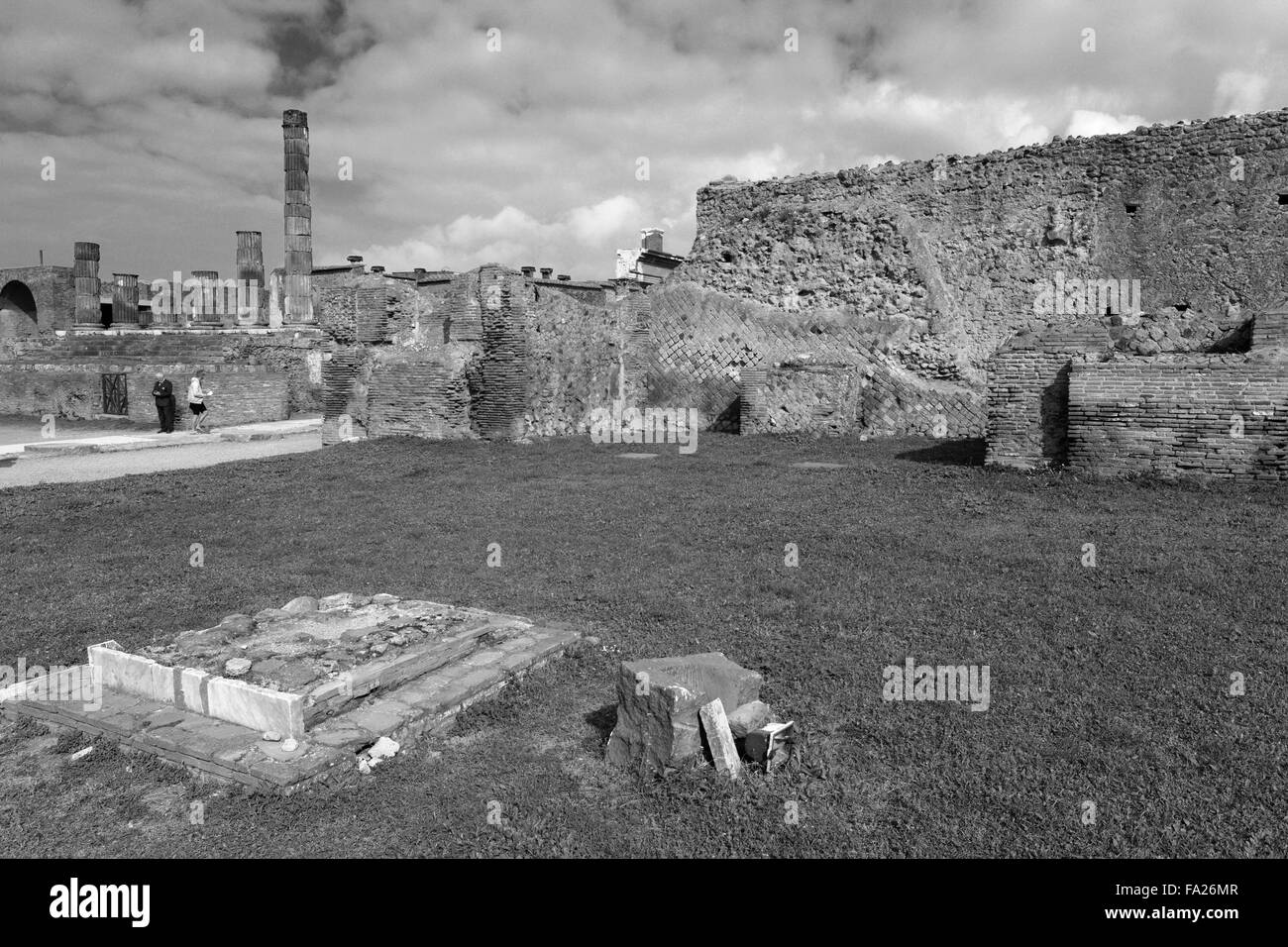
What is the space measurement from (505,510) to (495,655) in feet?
13.5

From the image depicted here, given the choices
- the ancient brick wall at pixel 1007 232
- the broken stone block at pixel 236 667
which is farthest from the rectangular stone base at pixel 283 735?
the ancient brick wall at pixel 1007 232

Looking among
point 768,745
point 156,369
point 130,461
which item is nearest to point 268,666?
point 768,745

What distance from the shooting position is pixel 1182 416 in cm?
853

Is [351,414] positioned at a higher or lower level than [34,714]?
higher

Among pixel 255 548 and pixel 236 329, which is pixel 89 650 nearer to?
pixel 255 548

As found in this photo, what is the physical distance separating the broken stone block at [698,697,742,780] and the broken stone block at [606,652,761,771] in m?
0.05

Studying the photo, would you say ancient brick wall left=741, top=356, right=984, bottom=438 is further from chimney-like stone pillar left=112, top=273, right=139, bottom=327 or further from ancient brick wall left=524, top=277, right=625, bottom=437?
chimney-like stone pillar left=112, top=273, right=139, bottom=327

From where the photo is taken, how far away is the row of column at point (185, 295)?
3650 cm

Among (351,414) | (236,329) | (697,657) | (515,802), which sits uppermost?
(236,329)

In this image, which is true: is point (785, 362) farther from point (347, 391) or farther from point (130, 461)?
point (130, 461)

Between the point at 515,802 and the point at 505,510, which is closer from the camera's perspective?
the point at 515,802
